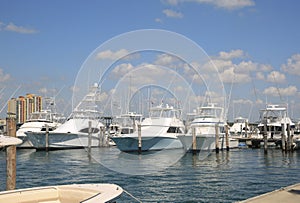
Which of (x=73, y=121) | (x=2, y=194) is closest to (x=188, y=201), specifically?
(x=2, y=194)

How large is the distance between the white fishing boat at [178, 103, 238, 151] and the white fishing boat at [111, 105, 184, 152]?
2.64 metres

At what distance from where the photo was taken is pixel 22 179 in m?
26.8

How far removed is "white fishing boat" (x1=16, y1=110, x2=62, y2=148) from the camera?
64.1 metres

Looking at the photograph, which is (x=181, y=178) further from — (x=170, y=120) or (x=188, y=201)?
(x=170, y=120)

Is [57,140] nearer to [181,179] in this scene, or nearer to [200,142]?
[200,142]

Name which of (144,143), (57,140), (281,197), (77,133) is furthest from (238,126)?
(281,197)

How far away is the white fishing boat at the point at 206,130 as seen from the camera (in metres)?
49.2

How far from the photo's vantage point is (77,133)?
59.4m

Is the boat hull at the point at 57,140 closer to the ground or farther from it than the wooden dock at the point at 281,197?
closer to the ground

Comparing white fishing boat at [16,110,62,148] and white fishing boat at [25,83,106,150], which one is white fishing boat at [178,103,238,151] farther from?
white fishing boat at [16,110,62,148]

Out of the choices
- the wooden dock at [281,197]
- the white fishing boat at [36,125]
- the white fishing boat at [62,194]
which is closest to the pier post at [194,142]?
the white fishing boat at [36,125]

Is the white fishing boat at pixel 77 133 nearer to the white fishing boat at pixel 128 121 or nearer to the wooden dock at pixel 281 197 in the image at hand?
the white fishing boat at pixel 128 121

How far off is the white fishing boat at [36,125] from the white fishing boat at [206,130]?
907 inches

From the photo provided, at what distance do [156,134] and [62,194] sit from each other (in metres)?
40.9
